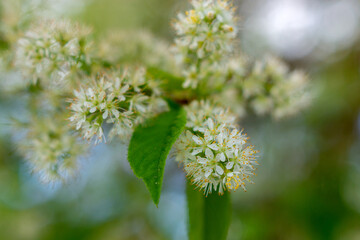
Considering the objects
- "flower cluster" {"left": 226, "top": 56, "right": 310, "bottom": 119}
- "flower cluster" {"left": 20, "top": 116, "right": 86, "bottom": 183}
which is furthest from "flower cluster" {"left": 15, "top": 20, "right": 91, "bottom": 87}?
"flower cluster" {"left": 226, "top": 56, "right": 310, "bottom": 119}

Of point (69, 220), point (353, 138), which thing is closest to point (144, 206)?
point (69, 220)

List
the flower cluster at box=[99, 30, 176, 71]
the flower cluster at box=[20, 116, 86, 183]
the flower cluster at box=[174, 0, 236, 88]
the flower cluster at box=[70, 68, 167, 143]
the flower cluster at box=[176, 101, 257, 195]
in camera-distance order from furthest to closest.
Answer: the flower cluster at box=[99, 30, 176, 71] → the flower cluster at box=[20, 116, 86, 183] → the flower cluster at box=[174, 0, 236, 88] → the flower cluster at box=[70, 68, 167, 143] → the flower cluster at box=[176, 101, 257, 195]

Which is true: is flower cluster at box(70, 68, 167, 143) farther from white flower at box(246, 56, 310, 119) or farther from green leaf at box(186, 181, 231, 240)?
white flower at box(246, 56, 310, 119)

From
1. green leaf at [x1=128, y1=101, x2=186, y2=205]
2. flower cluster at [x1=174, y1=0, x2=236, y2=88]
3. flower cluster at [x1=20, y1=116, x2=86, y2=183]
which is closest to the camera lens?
green leaf at [x1=128, y1=101, x2=186, y2=205]

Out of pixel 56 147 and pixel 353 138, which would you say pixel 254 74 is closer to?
pixel 56 147

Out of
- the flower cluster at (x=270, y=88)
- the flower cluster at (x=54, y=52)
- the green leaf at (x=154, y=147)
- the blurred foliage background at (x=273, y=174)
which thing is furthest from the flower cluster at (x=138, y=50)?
the blurred foliage background at (x=273, y=174)

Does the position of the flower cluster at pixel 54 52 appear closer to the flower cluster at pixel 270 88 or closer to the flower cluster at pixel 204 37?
the flower cluster at pixel 204 37

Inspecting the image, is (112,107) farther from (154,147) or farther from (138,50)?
(138,50)
